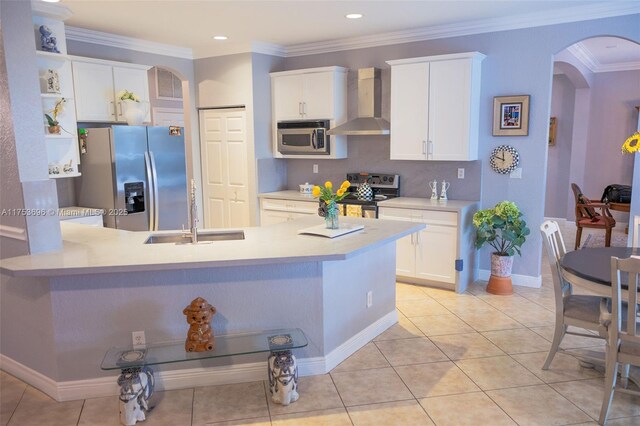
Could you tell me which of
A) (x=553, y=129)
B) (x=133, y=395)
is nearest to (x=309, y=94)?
(x=133, y=395)

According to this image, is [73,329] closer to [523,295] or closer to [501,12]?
[523,295]

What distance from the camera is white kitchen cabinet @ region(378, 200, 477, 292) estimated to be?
15.6 ft

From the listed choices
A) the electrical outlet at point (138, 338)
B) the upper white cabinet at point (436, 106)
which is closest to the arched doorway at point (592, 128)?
the upper white cabinet at point (436, 106)

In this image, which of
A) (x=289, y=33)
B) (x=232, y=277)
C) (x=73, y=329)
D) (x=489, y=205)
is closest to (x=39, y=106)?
(x=73, y=329)

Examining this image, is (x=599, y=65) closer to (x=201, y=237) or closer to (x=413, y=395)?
(x=413, y=395)

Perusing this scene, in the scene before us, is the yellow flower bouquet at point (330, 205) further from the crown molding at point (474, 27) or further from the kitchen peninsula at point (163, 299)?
the crown molding at point (474, 27)

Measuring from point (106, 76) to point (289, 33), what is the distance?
76.0 inches

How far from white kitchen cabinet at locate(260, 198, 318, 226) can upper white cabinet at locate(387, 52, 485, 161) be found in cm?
119

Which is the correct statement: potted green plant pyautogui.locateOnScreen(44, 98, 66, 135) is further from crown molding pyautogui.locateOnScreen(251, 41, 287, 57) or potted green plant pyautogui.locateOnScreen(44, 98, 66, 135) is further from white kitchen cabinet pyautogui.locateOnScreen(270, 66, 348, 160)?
white kitchen cabinet pyautogui.locateOnScreen(270, 66, 348, 160)

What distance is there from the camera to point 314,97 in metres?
5.70

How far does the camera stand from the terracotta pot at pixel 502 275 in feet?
15.6

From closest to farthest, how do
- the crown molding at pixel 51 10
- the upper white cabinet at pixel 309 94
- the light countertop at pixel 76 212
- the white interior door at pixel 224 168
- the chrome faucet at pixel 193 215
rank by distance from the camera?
the chrome faucet at pixel 193 215, the crown molding at pixel 51 10, the light countertop at pixel 76 212, the upper white cabinet at pixel 309 94, the white interior door at pixel 224 168

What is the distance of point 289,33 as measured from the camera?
17.2 ft

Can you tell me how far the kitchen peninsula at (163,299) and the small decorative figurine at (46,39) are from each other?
6.00ft
